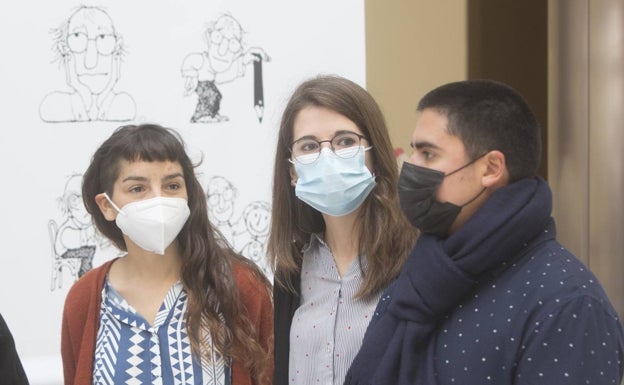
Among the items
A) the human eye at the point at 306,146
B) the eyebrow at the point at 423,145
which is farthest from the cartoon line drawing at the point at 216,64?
the eyebrow at the point at 423,145

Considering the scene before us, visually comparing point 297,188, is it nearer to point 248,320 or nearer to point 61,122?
point 248,320

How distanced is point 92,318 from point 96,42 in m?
A: 1.04

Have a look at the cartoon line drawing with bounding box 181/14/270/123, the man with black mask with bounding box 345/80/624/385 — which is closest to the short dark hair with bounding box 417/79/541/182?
the man with black mask with bounding box 345/80/624/385

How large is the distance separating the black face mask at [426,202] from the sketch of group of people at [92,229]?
1191 millimetres

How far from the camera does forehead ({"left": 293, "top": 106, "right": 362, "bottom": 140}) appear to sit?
1870 millimetres

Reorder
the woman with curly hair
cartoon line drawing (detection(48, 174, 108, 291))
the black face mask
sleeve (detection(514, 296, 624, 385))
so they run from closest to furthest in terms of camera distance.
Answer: sleeve (detection(514, 296, 624, 385)), the black face mask, the woman with curly hair, cartoon line drawing (detection(48, 174, 108, 291))

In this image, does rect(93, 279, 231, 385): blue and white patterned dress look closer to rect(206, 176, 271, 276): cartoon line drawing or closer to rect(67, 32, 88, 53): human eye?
rect(206, 176, 271, 276): cartoon line drawing

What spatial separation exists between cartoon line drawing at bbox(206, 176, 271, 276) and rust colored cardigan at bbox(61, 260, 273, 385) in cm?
50

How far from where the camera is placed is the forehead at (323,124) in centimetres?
187

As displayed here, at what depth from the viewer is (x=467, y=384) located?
4.48 feet

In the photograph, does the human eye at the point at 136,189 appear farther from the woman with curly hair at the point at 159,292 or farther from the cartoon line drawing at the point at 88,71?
the cartoon line drawing at the point at 88,71

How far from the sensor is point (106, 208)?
2154 millimetres

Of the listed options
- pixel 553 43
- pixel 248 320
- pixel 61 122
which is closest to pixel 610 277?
pixel 553 43

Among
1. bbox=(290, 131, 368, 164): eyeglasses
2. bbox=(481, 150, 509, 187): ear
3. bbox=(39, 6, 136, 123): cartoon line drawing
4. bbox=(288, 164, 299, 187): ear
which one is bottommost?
bbox=(288, 164, 299, 187): ear
